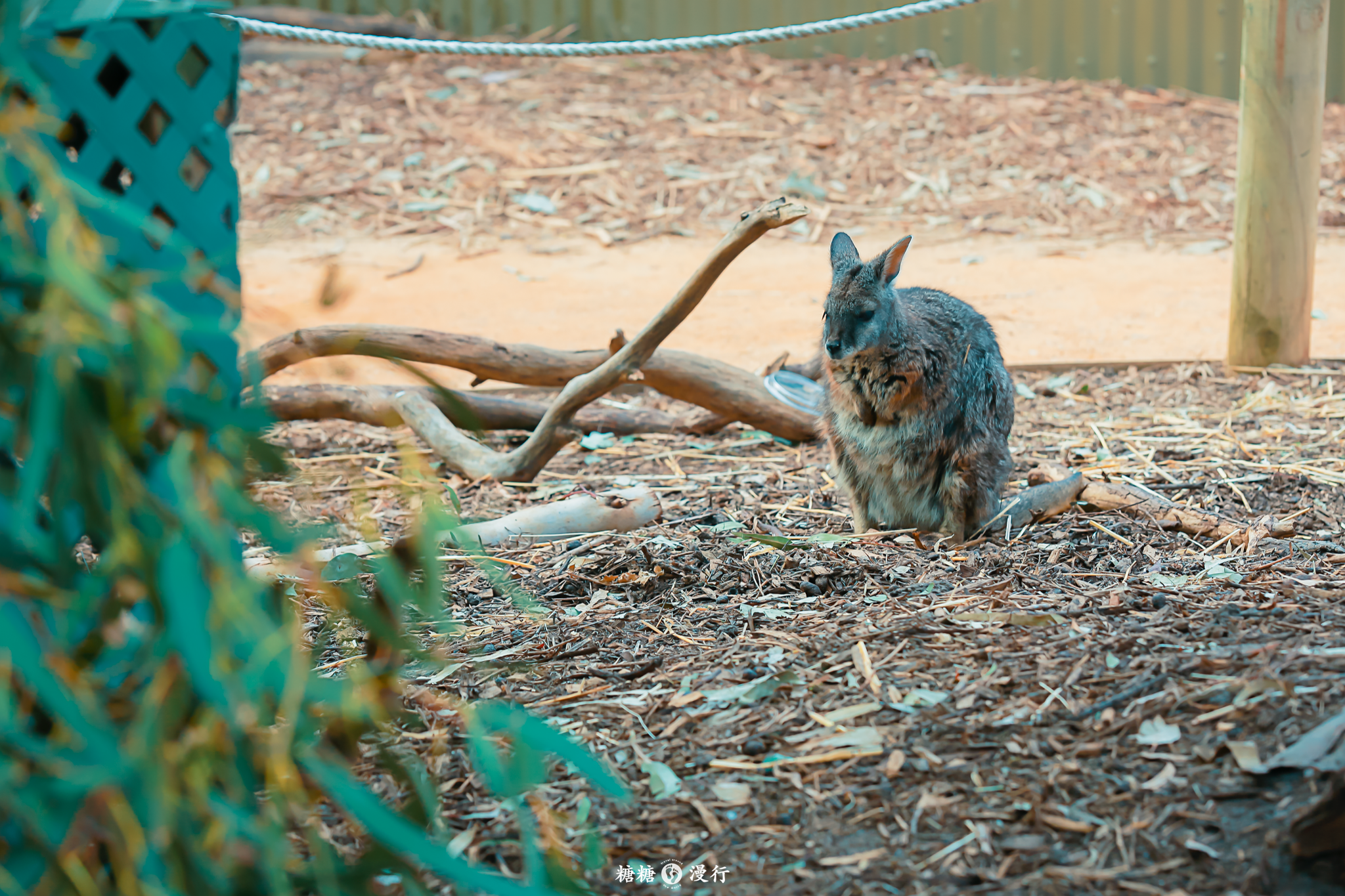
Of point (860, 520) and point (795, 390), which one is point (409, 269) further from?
point (860, 520)

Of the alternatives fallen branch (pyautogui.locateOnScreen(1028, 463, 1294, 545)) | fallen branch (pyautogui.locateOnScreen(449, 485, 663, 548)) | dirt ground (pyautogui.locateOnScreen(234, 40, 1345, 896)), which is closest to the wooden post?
dirt ground (pyautogui.locateOnScreen(234, 40, 1345, 896))

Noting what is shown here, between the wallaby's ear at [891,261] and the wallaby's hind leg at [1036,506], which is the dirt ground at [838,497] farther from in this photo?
the wallaby's ear at [891,261]

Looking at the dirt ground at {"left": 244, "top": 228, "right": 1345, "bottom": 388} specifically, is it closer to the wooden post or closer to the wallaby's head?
the wooden post

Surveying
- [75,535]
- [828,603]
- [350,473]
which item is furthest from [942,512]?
[75,535]

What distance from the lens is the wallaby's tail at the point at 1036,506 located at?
4.16 meters

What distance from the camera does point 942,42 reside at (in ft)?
42.7

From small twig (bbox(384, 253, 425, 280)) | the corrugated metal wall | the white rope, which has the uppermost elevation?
the corrugated metal wall

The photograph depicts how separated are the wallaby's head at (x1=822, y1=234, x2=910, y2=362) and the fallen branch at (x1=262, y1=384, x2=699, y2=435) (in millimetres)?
1763

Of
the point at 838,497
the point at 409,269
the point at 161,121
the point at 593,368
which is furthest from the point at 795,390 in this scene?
the point at 409,269

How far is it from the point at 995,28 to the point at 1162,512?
1027cm

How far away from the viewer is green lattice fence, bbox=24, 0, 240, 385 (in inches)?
82.6

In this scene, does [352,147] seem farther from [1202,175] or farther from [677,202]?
[1202,175]

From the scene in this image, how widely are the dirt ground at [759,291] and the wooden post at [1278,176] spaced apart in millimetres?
659

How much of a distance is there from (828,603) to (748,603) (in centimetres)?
23
